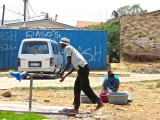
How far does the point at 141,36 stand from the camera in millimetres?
25031

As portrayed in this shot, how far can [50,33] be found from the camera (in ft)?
73.1

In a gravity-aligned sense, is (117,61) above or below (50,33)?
below

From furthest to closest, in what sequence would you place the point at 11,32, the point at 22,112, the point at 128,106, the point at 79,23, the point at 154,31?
the point at 79,23 → the point at 154,31 → the point at 11,32 → the point at 128,106 → the point at 22,112

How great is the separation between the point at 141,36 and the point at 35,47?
1099cm

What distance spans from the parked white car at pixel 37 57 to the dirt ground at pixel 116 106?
4040 millimetres

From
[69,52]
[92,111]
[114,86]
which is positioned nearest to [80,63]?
[69,52]

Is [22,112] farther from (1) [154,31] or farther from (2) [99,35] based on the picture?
(1) [154,31]

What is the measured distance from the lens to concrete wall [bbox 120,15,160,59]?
81.0 ft

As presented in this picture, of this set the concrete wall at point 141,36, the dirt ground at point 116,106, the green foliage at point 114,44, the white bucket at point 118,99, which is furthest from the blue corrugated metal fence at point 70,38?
the white bucket at point 118,99

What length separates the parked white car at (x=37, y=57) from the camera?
15773mm

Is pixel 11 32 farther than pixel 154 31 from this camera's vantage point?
No

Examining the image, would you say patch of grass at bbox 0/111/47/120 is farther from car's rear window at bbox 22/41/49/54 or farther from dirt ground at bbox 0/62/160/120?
car's rear window at bbox 22/41/49/54

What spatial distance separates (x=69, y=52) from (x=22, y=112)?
62.5 inches

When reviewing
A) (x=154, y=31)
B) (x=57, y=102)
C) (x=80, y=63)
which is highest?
(x=154, y=31)
